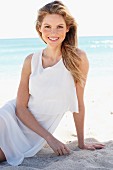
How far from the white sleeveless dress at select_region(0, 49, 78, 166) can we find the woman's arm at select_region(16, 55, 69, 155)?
0.05m

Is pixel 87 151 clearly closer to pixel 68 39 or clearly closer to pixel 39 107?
pixel 39 107

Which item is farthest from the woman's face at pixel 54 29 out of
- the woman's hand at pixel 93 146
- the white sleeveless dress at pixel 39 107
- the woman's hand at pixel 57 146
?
the woman's hand at pixel 93 146

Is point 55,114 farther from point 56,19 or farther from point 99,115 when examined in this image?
point 99,115

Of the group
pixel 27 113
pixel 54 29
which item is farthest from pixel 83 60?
pixel 27 113

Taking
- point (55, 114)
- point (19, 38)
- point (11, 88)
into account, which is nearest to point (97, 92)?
point (11, 88)

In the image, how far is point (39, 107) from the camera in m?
3.42

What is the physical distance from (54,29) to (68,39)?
202 millimetres

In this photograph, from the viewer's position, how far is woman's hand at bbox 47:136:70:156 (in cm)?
329

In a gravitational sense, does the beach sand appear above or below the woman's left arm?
below

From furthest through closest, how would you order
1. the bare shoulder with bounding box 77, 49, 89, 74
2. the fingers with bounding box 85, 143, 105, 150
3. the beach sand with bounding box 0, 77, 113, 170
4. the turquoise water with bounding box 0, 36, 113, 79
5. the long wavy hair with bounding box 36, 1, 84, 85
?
the turquoise water with bounding box 0, 36, 113, 79
the fingers with bounding box 85, 143, 105, 150
the bare shoulder with bounding box 77, 49, 89, 74
the long wavy hair with bounding box 36, 1, 84, 85
the beach sand with bounding box 0, 77, 113, 170

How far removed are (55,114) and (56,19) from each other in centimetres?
85

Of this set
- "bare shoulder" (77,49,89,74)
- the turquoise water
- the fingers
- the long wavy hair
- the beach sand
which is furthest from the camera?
the turquoise water

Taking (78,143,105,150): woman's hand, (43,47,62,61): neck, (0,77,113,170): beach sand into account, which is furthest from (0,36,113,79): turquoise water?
(43,47,62,61): neck

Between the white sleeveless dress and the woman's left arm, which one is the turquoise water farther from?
the white sleeveless dress
